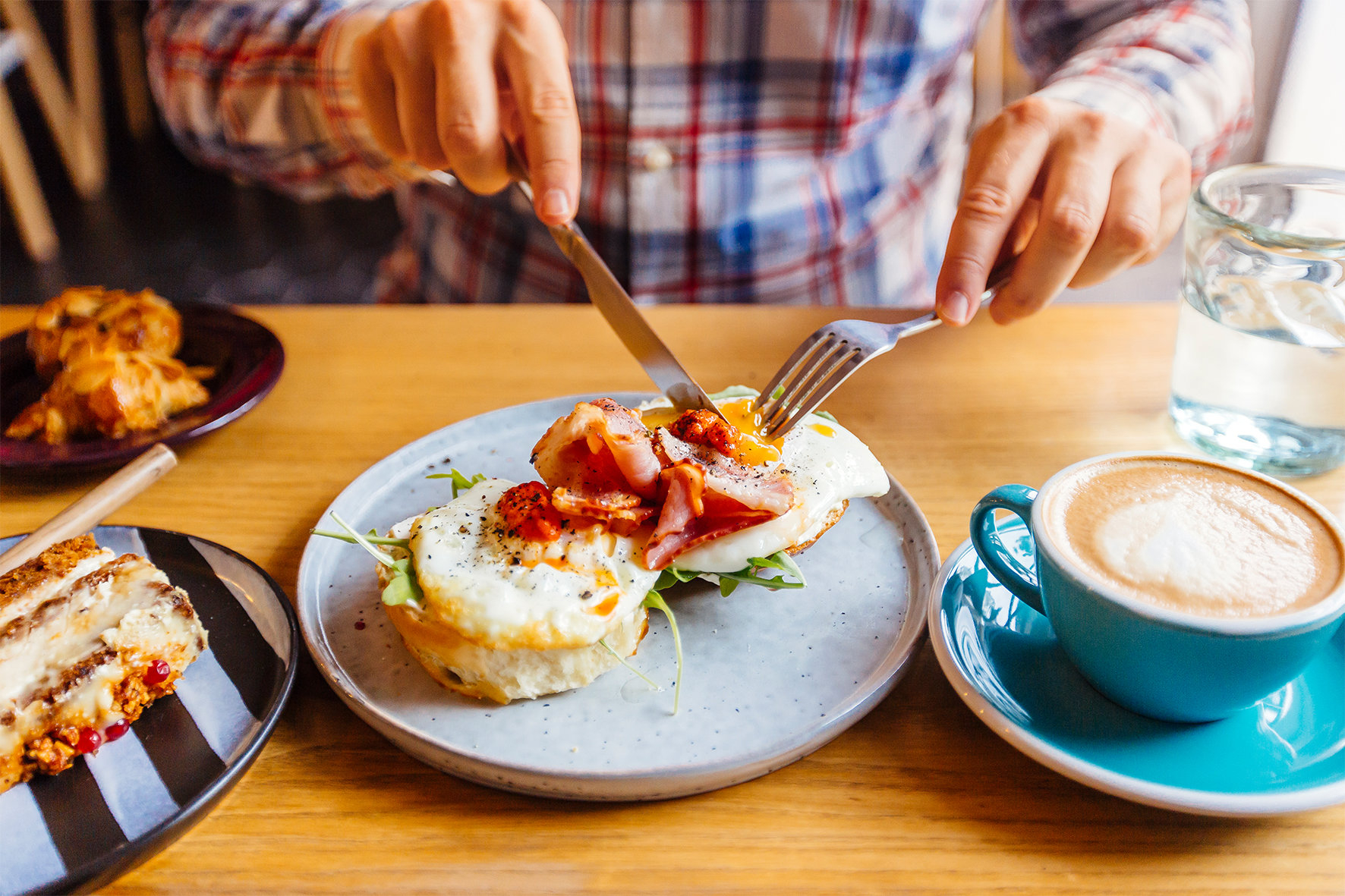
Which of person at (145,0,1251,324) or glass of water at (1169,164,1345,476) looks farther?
person at (145,0,1251,324)

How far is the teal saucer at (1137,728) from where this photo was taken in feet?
2.71

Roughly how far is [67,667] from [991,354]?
5.27 ft

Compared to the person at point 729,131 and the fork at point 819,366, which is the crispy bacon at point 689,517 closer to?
the fork at point 819,366

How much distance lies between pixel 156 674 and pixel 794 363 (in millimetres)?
882

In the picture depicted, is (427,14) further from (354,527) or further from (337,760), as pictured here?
(337,760)

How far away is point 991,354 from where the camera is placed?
6.00ft

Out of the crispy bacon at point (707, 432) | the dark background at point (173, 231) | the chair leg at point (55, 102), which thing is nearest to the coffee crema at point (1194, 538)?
the crispy bacon at point (707, 432)

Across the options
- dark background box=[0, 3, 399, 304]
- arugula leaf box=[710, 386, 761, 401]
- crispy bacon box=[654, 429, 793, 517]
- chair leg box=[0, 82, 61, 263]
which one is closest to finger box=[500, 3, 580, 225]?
arugula leaf box=[710, 386, 761, 401]

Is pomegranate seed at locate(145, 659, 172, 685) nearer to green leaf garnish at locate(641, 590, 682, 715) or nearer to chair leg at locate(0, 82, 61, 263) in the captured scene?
green leaf garnish at locate(641, 590, 682, 715)

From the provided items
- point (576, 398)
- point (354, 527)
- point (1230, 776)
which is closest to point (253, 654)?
point (354, 527)

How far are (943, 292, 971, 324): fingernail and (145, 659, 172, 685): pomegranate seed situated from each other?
113 centimetres

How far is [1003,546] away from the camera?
1077 mm

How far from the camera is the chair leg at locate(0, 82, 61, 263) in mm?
5090

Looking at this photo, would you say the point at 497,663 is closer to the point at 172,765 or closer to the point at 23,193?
the point at 172,765
